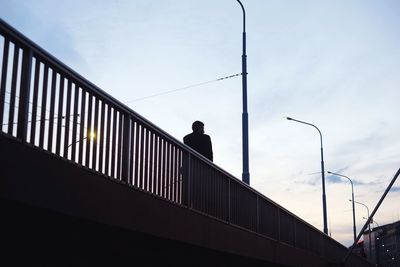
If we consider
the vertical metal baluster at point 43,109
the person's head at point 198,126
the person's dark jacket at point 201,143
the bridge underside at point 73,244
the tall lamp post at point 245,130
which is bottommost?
the bridge underside at point 73,244

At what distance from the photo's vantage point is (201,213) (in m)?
12.1

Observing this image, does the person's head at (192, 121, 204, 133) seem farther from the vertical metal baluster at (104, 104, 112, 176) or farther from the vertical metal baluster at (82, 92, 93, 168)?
the vertical metal baluster at (82, 92, 93, 168)

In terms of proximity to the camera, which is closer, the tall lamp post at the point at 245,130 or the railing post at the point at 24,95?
the railing post at the point at 24,95

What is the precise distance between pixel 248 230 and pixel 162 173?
14.6ft

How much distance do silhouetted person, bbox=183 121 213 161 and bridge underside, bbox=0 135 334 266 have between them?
1.51 metres

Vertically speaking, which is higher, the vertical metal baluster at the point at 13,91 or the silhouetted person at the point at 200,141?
the silhouetted person at the point at 200,141

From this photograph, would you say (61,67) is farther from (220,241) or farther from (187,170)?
(220,241)

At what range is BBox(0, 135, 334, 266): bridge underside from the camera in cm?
709

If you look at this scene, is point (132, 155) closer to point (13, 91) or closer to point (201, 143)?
point (13, 91)

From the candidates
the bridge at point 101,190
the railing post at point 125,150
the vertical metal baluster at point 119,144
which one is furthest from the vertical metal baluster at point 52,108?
the railing post at point 125,150

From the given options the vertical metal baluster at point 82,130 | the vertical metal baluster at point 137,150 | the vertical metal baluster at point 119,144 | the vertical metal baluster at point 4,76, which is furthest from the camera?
the vertical metal baluster at point 137,150

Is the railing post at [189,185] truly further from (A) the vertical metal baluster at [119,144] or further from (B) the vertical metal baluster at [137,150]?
(A) the vertical metal baluster at [119,144]

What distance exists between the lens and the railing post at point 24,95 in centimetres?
716

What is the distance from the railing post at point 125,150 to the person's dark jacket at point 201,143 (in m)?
4.08
